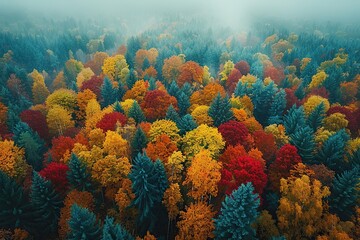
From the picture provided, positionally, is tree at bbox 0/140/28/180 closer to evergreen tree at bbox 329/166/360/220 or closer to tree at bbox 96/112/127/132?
tree at bbox 96/112/127/132

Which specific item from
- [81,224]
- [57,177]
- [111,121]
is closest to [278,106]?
[111,121]

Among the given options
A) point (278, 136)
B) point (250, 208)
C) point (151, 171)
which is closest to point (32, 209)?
point (151, 171)

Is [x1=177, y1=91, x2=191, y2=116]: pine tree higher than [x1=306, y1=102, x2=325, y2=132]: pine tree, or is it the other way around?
[x1=306, y1=102, x2=325, y2=132]: pine tree

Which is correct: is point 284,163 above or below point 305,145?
below

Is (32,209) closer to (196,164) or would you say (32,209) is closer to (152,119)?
(196,164)

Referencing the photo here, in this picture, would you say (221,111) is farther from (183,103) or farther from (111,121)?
(111,121)

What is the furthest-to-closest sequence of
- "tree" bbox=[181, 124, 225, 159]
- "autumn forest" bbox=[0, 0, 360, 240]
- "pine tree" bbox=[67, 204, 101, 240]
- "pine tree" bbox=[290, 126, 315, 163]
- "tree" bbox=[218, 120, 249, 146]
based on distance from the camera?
"tree" bbox=[218, 120, 249, 146] < "tree" bbox=[181, 124, 225, 159] < "pine tree" bbox=[290, 126, 315, 163] < "autumn forest" bbox=[0, 0, 360, 240] < "pine tree" bbox=[67, 204, 101, 240]

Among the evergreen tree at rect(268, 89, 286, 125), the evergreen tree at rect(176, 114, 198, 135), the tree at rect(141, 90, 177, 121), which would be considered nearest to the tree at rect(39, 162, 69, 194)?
the evergreen tree at rect(176, 114, 198, 135)
